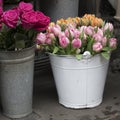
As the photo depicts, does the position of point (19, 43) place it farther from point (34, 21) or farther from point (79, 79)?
point (79, 79)

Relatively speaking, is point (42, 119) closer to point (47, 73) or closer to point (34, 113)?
point (34, 113)

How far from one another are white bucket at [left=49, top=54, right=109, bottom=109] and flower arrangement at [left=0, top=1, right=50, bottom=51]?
45 cm

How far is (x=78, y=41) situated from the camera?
392 centimetres

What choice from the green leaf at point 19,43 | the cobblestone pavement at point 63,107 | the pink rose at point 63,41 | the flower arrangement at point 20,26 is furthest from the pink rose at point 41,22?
the cobblestone pavement at point 63,107

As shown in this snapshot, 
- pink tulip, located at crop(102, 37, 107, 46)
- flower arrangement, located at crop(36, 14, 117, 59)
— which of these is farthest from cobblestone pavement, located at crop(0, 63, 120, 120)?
pink tulip, located at crop(102, 37, 107, 46)

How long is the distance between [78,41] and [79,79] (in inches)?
16.9

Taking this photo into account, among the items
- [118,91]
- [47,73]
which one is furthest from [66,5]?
[118,91]

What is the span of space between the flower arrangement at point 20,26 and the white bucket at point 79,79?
453mm

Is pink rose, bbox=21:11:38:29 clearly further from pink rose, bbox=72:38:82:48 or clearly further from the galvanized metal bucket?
pink rose, bbox=72:38:82:48

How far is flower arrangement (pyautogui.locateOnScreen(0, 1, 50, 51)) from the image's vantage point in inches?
141

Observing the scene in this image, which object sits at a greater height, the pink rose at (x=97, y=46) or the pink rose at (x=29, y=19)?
the pink rose at (x=29, y=19)

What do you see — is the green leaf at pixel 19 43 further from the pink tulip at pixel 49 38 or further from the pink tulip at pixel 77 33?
the pink tulip at pixel 77 33

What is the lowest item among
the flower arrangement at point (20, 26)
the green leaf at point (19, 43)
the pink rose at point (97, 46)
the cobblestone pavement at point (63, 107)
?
the cobblestone pavement at point (63, 107)

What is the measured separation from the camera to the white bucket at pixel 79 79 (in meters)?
4.07
